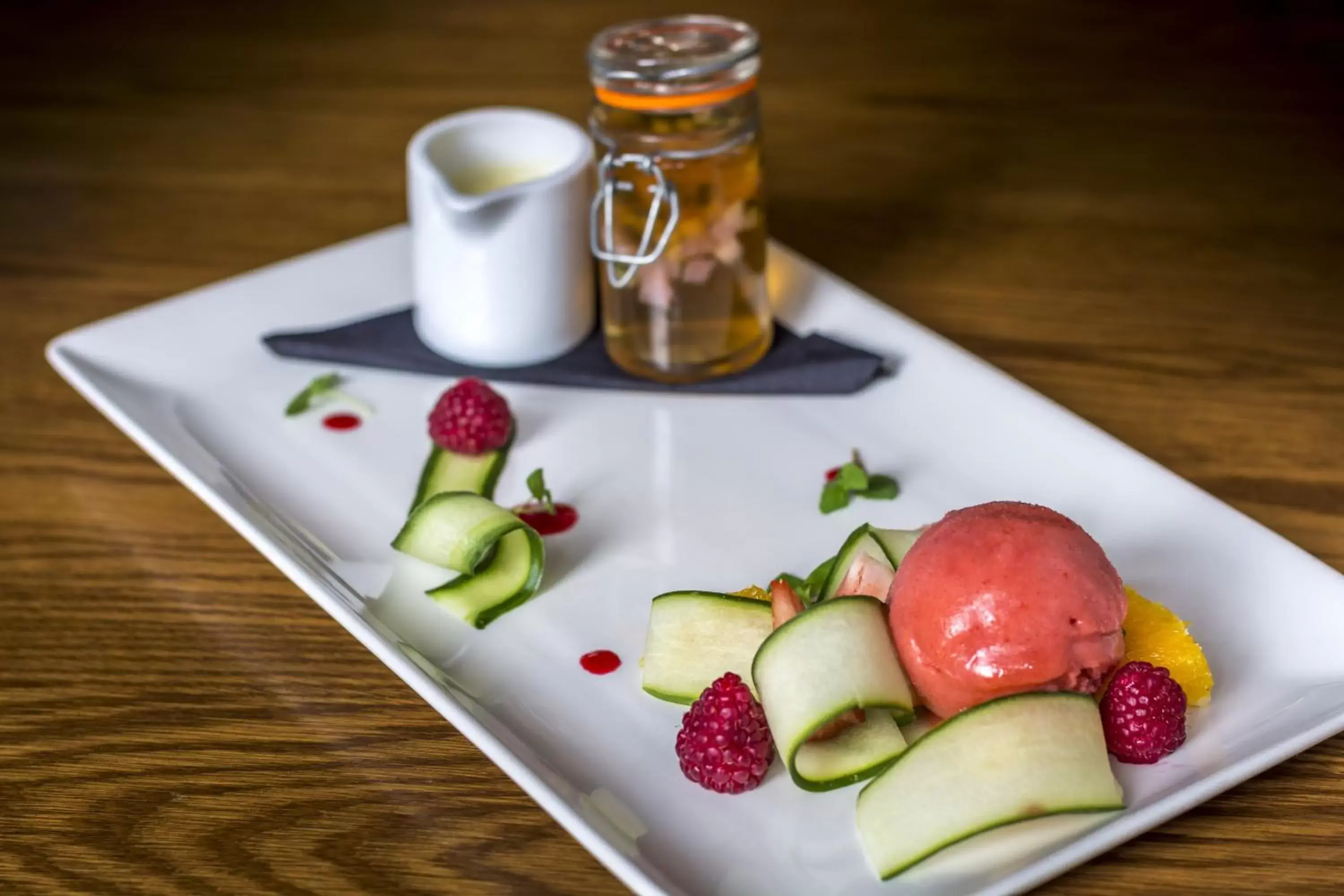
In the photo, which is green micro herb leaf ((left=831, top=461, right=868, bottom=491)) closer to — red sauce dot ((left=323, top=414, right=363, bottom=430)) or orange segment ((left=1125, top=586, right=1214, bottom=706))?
orange segment ((left=1125, top=586, right=1214, bottom=706))

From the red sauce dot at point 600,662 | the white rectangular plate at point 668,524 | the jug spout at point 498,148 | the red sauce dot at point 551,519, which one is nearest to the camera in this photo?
the white rectangular plate at point 668,524

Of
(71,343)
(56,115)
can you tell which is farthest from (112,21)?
(71,343)

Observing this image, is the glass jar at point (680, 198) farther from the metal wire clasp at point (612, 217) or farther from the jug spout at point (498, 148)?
the jug spout at point (498, 148)

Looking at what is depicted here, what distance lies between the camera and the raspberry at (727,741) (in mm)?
1112

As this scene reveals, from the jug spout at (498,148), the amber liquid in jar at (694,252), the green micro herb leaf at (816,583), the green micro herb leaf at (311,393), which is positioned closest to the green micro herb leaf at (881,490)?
the green micro herb leaf at (816,583)

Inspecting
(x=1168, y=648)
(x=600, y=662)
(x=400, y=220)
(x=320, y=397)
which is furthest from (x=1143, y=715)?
(x=400, y=220)

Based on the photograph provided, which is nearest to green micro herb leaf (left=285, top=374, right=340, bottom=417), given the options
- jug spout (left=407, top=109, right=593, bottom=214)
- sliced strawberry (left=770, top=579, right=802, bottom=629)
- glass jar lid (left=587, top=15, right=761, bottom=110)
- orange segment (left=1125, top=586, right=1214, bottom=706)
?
jug spout (left=407, top=109, right=593, bottom=214)

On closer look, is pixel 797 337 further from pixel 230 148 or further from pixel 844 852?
pixel 230 148

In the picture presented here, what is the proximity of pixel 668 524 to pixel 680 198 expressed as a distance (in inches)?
15.6

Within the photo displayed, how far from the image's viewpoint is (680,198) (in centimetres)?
166

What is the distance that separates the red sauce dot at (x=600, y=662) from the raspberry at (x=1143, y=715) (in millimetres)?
423

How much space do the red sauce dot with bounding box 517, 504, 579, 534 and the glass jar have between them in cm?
29

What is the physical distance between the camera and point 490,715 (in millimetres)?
1233

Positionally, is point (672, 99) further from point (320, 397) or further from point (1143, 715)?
point (1143, 715)
